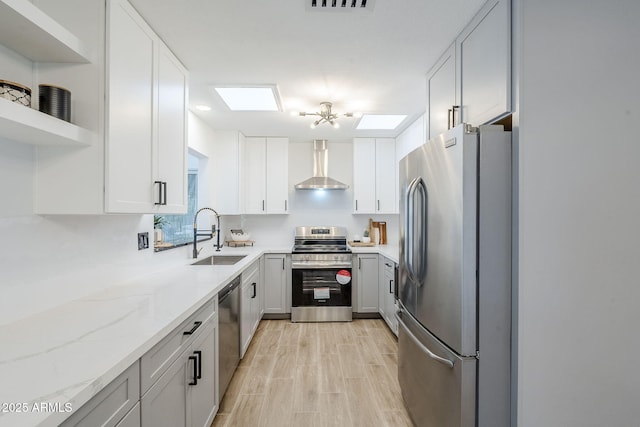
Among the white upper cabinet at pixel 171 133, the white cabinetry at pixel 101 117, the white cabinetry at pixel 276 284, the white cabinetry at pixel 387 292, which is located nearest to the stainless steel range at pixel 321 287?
the white cabinetry at pixel 276 284

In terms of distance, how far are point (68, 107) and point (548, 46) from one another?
205cm

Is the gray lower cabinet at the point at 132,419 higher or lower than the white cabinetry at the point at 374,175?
lower

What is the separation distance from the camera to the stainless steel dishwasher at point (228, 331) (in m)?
1.90

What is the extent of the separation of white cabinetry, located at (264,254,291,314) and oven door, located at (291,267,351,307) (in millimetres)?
119

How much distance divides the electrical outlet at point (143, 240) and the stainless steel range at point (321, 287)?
71.9 inches

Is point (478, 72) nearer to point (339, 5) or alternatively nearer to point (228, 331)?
point (339, 5)

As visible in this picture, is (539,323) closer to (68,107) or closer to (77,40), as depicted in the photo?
(68,107)

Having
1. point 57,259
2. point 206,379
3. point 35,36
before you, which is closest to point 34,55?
point 35,36

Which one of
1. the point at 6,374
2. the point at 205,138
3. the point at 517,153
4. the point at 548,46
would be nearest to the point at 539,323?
the point at 517,153

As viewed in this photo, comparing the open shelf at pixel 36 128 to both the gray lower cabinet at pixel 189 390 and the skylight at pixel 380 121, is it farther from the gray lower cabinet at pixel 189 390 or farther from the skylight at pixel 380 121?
the skylight at pixel 380 121

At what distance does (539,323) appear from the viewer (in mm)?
1225

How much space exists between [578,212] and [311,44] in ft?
5.41

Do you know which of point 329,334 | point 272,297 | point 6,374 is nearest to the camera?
point 6,374

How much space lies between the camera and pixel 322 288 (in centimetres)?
357
